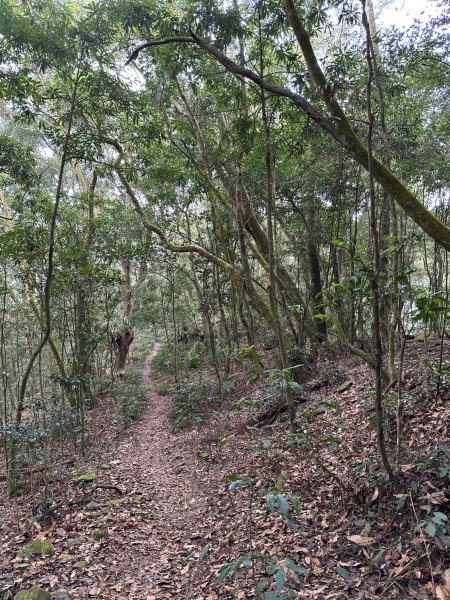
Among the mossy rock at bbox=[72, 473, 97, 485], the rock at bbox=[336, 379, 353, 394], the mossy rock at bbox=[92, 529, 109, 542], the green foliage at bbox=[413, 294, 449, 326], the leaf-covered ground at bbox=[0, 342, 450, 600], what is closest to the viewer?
the green foliage at bbox=[413, 294, 449, 326]

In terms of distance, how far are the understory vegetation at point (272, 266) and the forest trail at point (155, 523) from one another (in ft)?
0.34

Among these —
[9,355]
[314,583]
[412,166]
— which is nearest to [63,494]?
[314,583]

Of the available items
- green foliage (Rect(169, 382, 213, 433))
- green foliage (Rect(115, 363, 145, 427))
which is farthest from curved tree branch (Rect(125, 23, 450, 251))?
green foliage (Rect(115, 363, 145, 427))

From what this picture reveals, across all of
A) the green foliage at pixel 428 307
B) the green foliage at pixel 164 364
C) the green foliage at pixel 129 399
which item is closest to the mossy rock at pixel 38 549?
the green foliage at pixel 428 307

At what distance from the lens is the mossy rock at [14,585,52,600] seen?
138 inches

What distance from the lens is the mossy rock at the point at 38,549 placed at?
4.47m

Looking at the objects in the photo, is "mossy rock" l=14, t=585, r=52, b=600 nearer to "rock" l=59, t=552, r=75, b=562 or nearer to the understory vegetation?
the understory vegetation

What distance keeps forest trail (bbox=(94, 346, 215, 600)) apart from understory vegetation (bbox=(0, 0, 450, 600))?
0.10 metres

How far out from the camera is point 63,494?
6023 mm

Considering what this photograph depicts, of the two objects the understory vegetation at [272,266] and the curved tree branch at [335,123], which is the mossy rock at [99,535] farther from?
the curved tree branch at [335,123]

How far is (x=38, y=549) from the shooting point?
452 cm

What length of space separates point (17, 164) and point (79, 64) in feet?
8.29

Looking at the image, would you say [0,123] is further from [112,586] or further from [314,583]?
[314,583]

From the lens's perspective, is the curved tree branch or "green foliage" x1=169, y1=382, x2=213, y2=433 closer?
the curved tree branch
